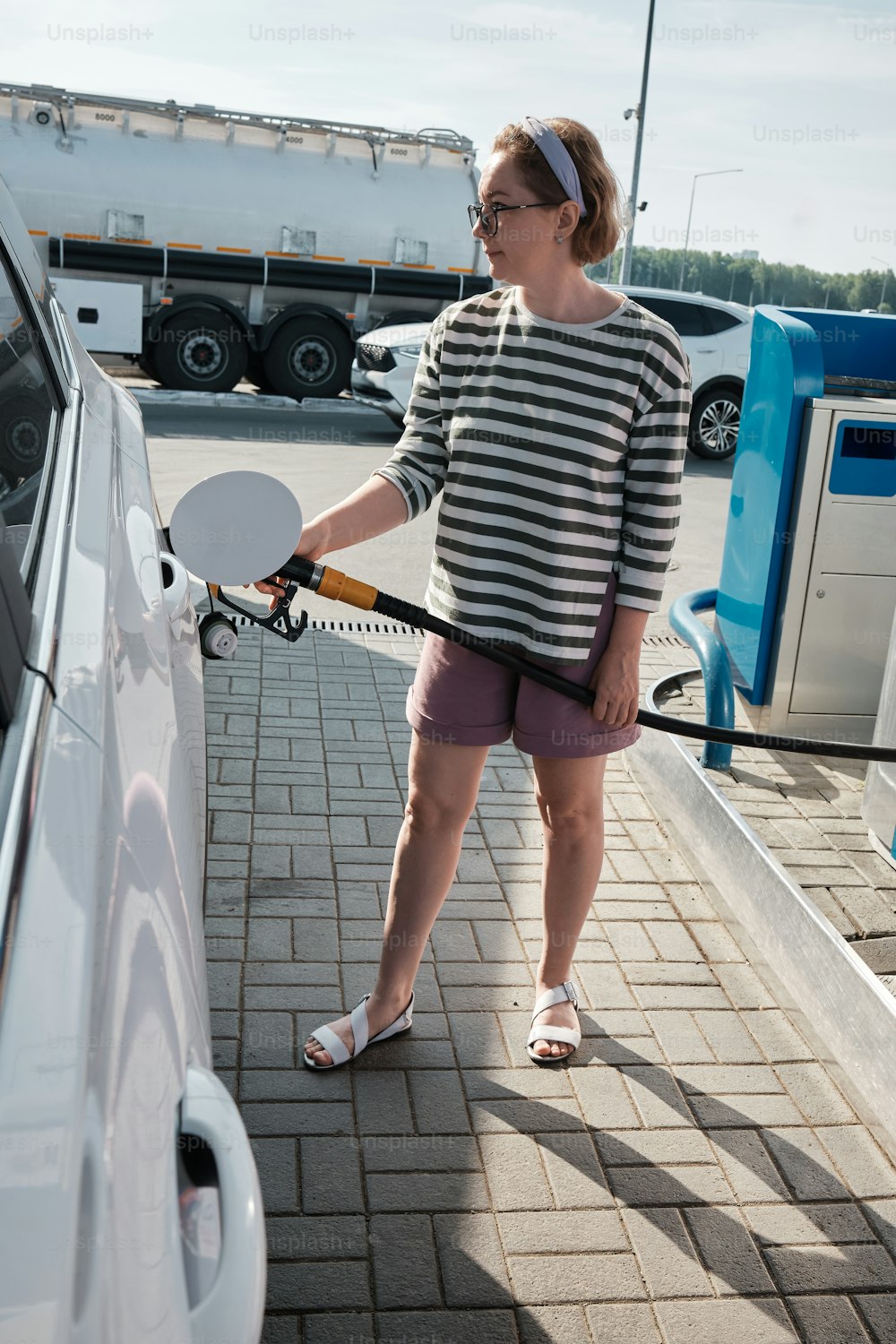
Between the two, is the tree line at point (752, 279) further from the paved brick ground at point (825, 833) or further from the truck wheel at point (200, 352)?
the paved brick ground at point (825, 833)

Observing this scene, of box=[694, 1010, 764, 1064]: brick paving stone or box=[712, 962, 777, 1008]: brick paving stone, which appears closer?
box=[694, 1010, 764, 1064]: brick paving stone

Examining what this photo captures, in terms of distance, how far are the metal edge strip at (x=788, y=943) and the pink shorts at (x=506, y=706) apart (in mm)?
816

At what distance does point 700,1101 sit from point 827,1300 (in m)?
0.56

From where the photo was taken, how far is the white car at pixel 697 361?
12.6m

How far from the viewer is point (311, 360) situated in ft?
54.2

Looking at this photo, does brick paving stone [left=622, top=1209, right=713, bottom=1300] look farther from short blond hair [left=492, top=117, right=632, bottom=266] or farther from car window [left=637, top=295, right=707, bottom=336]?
car window [left=637, top=295, right=707, bottom=336]

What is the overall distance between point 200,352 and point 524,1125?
14768 mm

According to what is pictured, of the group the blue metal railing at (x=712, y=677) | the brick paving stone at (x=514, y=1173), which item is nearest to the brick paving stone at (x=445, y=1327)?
the brick paving stone at (x=514, y=1173)

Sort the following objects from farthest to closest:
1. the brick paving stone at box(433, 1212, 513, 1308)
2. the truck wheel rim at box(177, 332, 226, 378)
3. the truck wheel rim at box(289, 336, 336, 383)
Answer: the truck wheel rim at box(289, 336, 336, 383) → the truck wheel rim at box(177, 332, 226, 378) → the brick paving stone at box(433, 1212, 513, 1308)

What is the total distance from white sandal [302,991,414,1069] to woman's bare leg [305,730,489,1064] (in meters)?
0.01

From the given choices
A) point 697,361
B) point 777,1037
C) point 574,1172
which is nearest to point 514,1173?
point 574,1172

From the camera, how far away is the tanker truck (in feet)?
48.7

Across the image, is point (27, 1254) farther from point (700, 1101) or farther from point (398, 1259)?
point (700, 1101)

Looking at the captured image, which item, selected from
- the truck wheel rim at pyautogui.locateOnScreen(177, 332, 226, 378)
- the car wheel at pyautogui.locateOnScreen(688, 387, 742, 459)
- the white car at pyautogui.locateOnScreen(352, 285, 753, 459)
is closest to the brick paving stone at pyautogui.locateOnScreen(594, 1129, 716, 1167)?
the white car at pyautogui.locateOnScreen(352, 285, 753, 459)
